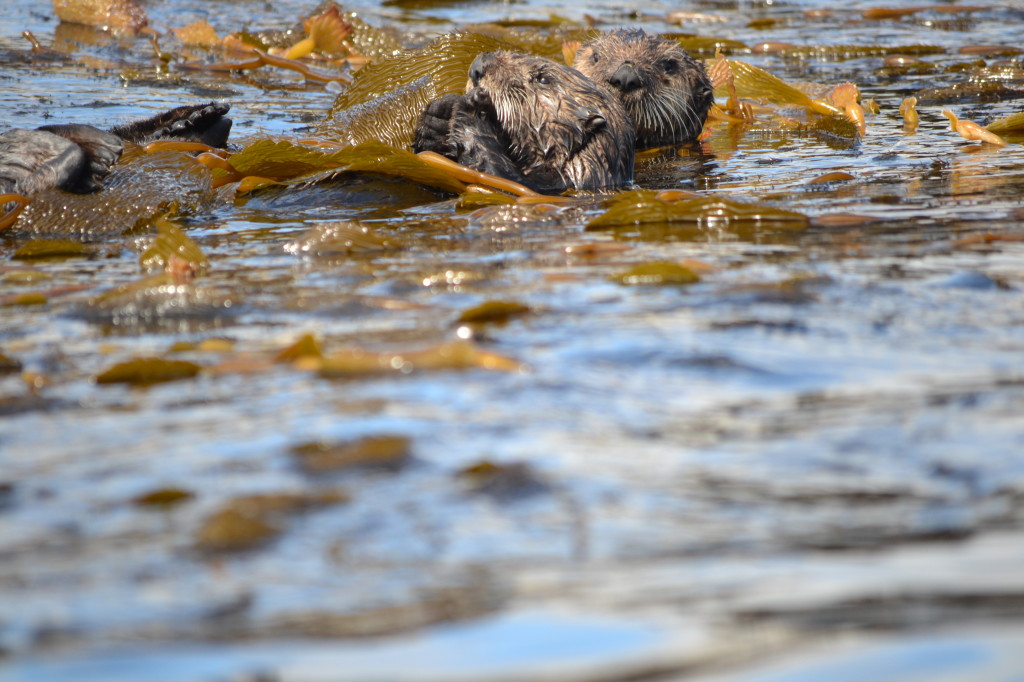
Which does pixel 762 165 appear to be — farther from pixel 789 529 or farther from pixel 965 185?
pixel 789 529

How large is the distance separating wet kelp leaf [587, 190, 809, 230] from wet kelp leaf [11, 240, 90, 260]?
163 cm

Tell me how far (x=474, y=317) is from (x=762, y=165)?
3368mm

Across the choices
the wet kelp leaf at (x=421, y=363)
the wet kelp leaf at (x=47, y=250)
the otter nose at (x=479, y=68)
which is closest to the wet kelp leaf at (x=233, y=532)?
the wet kelp leaf at (x=421, y=363)

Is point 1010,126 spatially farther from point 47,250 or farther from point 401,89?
point 47,250

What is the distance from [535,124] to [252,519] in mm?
3723

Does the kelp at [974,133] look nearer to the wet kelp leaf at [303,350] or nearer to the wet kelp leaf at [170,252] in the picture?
the wet kelp leaf at [170,252]

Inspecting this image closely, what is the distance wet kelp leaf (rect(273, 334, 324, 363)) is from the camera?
207cm

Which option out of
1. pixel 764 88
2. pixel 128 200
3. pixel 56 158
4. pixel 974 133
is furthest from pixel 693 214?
pixel 764 88

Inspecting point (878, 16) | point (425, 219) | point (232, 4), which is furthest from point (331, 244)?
point (878, 16)

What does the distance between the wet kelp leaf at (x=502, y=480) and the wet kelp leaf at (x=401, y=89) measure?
3.87 metres

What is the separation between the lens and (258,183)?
4.38m

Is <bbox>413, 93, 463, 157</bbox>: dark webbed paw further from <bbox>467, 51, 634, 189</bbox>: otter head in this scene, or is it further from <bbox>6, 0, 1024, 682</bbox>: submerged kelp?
<bbox>6, 0, 1024, 682</bbox>: submerged kelp

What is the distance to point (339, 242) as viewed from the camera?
10.9 ft

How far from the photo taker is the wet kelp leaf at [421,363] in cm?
200
